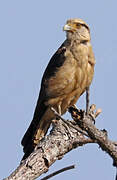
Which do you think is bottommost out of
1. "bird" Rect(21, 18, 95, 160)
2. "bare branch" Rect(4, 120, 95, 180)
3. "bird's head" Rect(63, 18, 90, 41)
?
"bare branch" Rect(4, 120, 95, 180)

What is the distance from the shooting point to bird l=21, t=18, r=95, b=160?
8.09 m

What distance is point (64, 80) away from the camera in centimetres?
811

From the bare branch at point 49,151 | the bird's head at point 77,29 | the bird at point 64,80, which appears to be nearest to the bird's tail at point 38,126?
the bird at point 64,80

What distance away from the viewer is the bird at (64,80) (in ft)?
26.6

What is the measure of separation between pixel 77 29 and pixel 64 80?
1.11m

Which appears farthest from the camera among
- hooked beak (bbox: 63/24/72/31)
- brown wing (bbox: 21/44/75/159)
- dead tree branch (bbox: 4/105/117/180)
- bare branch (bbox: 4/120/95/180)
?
hooked beak (bbox: 63/24/72/31)

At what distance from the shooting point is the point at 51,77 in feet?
27.3

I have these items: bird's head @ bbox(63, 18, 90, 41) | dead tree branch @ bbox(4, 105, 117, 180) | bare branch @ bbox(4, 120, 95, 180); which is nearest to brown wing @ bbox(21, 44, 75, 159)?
bird's head @ bbox(63, 18, 90, 41)

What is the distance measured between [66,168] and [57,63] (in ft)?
10.8

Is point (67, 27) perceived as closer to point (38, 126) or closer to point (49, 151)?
point (38, 126)

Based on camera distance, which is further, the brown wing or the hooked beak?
the hooked beak

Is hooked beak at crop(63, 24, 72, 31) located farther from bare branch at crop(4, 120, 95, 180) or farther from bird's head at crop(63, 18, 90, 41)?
bare branch at crop(4, 120, 95, 180)

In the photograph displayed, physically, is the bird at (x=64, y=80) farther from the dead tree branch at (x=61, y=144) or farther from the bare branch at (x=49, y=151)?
the dead tree branch at (x=61, y=144)

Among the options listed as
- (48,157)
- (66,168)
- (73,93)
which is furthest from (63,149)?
(73,93)
